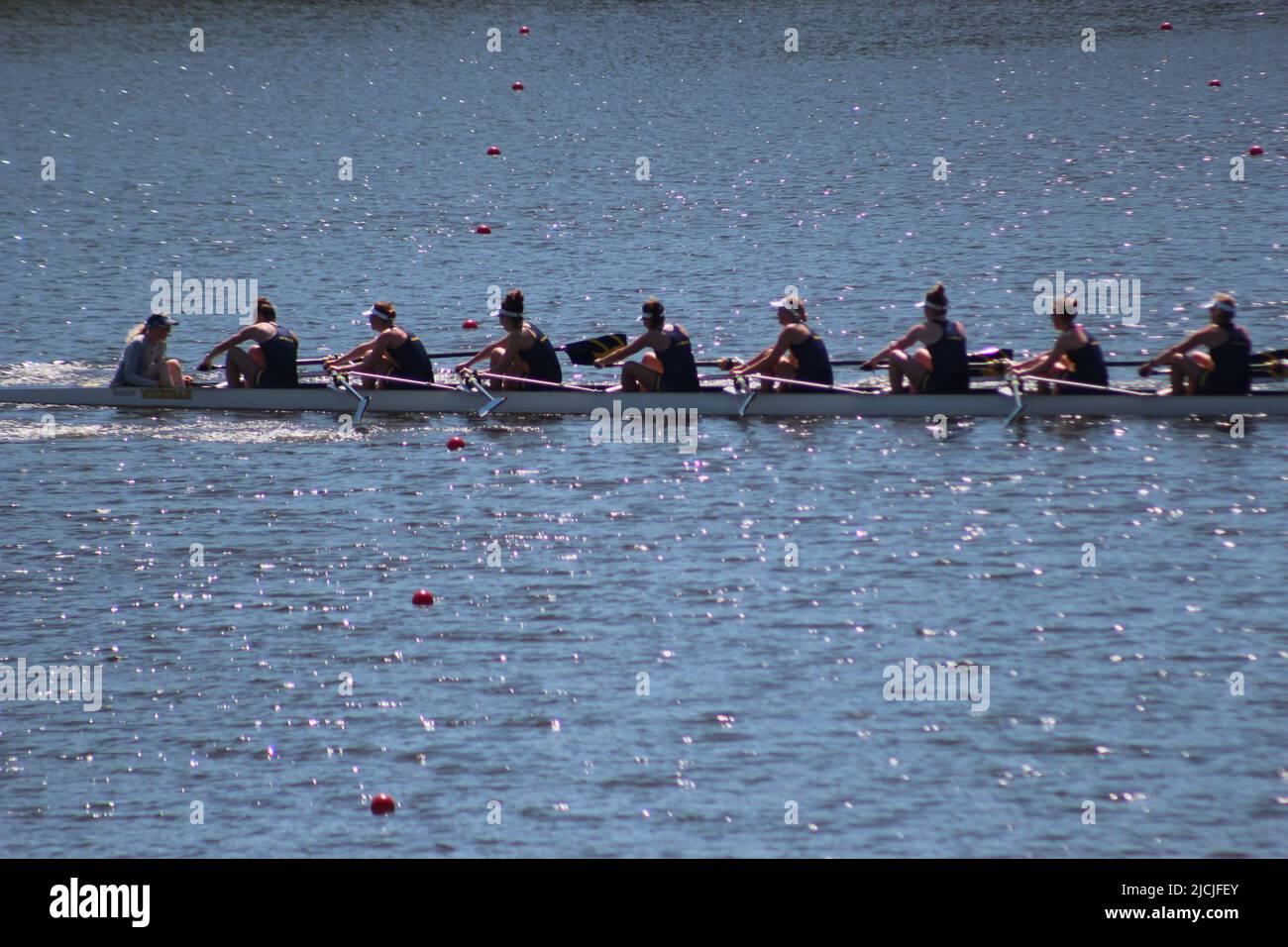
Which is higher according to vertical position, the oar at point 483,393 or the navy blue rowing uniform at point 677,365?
the navy blue rowing uniform at point 677,365

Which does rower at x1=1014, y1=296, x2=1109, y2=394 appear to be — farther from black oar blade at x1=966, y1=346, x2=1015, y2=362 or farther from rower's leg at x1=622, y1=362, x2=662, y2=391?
rower's leg at x1=622, y1=362, x2=662, y2=391

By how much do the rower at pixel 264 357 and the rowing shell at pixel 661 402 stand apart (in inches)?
7.5

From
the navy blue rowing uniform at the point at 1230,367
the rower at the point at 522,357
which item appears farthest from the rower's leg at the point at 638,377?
the navy blue rowing uniform at the point at 1230,367

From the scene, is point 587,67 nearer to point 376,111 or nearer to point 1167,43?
point 376,111

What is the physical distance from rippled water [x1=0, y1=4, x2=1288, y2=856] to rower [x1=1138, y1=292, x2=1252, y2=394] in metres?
0.63

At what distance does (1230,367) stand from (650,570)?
9362 mm

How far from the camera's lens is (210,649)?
59.4ft

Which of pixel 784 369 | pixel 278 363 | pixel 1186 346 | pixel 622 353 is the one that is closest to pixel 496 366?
pixel 622 353

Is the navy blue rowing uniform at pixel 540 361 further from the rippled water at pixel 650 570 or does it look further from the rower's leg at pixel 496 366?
the rippled water at pixel 650 570

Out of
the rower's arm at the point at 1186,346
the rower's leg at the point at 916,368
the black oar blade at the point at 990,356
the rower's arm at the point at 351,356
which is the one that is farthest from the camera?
the rower's arm at the point at 351,356

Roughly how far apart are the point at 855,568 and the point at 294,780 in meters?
7.29

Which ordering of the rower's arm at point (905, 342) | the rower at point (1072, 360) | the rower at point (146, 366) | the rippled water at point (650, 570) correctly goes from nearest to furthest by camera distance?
the rippled water at point (650, 570)
the rower at point (1072, 360)
the rower's arm at point (905, 342)
the rower at point (146, 366)

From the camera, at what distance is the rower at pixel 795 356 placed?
2583cm
